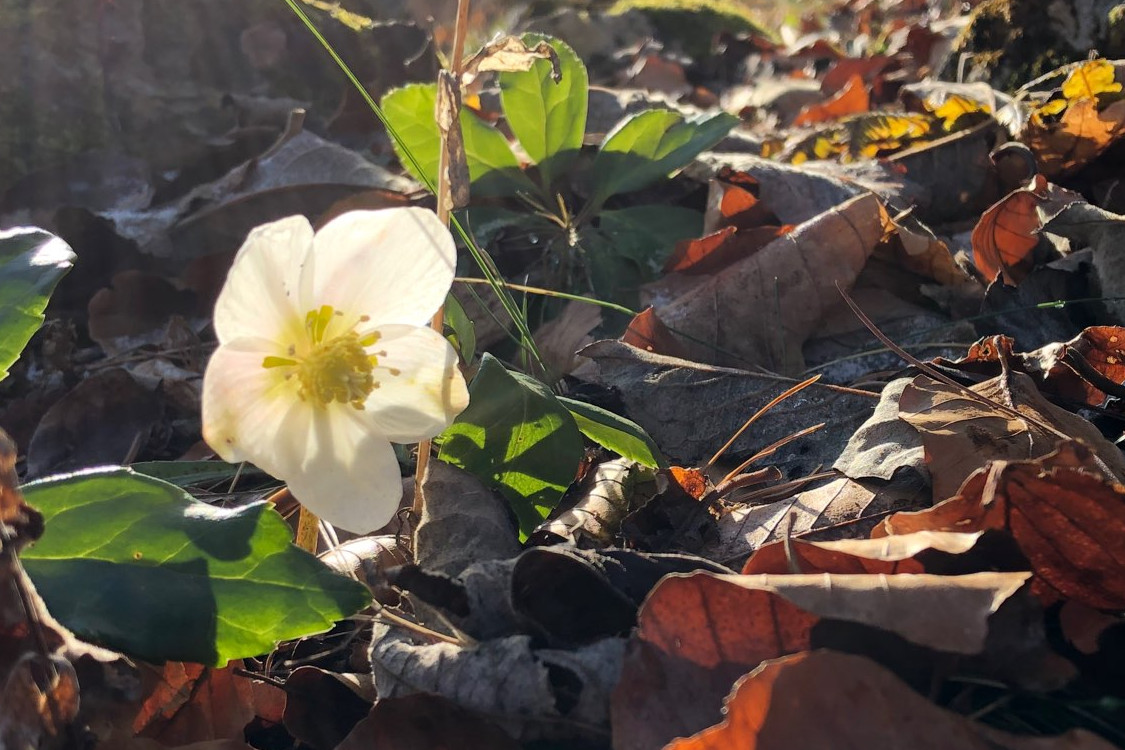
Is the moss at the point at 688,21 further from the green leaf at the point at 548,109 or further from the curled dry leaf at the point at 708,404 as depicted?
the curled dry leaf at the point at 708,404

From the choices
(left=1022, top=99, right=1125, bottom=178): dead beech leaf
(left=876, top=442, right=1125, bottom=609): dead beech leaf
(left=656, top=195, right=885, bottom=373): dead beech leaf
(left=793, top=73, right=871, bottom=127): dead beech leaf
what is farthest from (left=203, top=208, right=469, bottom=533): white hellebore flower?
(left=793, top=73, right=871, bottom=127): dead beech leaf

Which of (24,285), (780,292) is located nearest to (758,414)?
(780,292)

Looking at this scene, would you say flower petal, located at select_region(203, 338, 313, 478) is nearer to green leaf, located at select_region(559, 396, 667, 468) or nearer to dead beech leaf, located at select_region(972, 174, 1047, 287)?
green leaf, located at select_region(559, 396, 667, 468)

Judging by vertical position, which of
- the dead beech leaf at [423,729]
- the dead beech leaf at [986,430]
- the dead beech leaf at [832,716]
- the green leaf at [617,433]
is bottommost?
the dead beech leaf at [423,729]

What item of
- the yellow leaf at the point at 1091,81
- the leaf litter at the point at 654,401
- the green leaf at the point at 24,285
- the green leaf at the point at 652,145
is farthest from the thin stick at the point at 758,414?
the yellow leaf at the point at 1091,81

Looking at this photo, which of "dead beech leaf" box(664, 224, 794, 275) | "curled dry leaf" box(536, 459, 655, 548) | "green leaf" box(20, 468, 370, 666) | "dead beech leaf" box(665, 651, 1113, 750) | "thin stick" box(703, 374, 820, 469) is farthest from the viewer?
"dead beech leaf" box(664, 224, 794, 275)

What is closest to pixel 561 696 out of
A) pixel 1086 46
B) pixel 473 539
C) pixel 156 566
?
pixel 473 539
